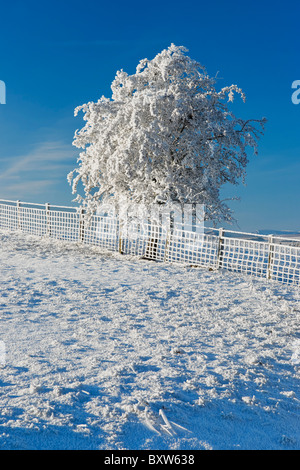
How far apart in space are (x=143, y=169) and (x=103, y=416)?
12141mm

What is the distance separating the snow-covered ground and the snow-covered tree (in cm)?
647

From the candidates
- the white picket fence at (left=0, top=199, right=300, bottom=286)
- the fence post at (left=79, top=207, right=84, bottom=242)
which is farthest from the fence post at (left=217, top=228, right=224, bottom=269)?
the fence post at (left=79, top=207, right=84, bottom=242)

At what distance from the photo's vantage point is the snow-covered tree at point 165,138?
1511 cm

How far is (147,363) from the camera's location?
5.16 metres

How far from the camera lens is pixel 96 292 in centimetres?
882

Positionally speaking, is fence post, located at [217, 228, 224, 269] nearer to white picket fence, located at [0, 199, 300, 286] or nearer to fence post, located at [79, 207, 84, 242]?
white picket fence, located at [0, 199, 300, 286]

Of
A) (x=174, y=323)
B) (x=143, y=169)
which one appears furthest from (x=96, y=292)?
(x=143, y=169)

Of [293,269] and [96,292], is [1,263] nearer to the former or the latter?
[96,292]

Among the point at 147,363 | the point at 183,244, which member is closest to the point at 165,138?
the point at 183,244

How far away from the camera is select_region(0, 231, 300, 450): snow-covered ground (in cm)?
368

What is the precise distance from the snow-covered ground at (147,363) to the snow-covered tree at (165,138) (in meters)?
6.47

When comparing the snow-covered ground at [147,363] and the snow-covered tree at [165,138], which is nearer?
the snow-covered ground at [147,363]

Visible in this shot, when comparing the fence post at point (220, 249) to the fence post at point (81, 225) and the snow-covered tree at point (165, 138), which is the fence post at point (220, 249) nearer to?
the snow-covered tree at point (165, 138)

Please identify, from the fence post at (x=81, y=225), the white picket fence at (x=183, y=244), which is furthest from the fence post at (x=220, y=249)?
the fence post at (x=81, y=225)
